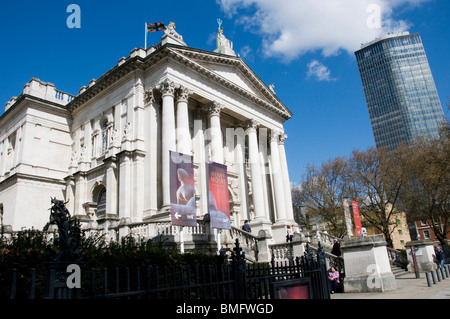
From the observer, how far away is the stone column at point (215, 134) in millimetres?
26859

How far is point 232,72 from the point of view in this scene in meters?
31.8

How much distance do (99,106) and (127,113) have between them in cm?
516

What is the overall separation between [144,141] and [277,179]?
45.7 feet

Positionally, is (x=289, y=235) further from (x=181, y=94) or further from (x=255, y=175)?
(x=181, y=94)

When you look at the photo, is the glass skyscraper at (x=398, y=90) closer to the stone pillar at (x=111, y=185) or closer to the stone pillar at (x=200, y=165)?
the stone pillar at (x=200, y=165)

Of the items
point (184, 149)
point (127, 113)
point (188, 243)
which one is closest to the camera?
point (188, 243)

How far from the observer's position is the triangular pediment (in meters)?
27.0

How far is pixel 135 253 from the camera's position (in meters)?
9.41

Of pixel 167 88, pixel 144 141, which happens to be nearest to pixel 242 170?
pixel 144 141

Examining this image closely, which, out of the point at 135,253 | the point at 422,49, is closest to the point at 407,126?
the point at 422,49

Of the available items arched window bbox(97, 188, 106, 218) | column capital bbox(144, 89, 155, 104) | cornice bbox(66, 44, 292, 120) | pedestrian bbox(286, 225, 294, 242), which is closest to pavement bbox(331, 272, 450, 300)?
pedestrian bbox(286, 225, 294, 242)

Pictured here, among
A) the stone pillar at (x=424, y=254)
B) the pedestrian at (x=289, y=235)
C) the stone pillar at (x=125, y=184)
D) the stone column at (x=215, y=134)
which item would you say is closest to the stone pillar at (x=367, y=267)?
the pedestrian at (x=289, y=235)

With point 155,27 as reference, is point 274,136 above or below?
below
